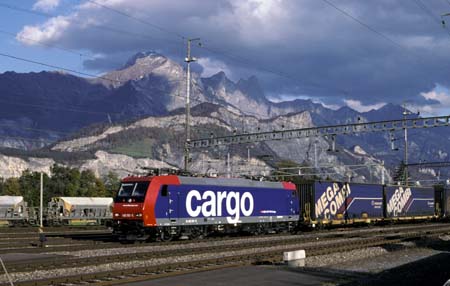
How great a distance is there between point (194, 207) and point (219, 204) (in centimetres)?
236

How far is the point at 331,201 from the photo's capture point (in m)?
44.7

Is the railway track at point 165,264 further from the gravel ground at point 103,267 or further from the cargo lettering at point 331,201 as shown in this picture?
the cargo lettering at point 331,201

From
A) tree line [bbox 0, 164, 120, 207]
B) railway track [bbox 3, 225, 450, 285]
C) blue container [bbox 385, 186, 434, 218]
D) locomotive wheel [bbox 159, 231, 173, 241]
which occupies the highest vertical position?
tree line [bbox 0, 164, 120, 207]

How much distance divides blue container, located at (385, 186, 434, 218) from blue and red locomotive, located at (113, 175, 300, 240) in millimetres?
17323

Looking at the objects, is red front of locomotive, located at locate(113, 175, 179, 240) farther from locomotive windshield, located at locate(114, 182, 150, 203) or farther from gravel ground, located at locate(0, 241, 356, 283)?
gravel ground, located at locate(0, 241, 356, 283)

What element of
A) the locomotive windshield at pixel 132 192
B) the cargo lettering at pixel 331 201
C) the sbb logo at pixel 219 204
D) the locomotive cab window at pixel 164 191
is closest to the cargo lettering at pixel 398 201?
the cargo lettering at pixel 331 201

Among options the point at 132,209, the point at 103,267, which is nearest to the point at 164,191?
the point at 132,209

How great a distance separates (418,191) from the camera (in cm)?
6016

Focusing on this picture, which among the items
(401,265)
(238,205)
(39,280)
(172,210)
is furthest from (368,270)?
(238,205)

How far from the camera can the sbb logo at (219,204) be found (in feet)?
106

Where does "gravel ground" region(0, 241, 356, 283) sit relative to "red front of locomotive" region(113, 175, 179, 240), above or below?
below

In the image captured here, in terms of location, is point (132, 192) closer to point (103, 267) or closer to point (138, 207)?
point (138, 207)

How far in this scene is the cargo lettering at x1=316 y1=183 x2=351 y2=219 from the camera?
1721 inches

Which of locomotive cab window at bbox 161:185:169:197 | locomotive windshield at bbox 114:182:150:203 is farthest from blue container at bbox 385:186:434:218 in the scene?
locomotive windshield at bbox 114:182:150:203
